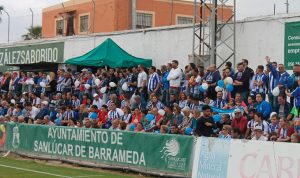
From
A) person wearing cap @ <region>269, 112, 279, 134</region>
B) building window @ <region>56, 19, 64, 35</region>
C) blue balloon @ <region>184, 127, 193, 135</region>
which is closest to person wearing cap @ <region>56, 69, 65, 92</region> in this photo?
blue balloon @ <region>184, 127, 193, 135</region>

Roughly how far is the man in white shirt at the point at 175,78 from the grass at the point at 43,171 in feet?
13.5

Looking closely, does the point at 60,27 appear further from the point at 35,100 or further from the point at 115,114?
the point at 115,114

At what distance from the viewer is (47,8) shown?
44.4 metres

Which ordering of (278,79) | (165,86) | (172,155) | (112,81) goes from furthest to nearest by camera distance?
(112,81)
(165,86)
(278,79)
(172,155)

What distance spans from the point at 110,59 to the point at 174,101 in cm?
591

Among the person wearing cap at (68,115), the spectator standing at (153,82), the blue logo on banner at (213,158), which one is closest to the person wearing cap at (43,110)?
the person wearing cap at (68,115)

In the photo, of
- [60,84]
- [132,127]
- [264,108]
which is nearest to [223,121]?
[264,108]

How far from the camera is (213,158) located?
14.5 meters

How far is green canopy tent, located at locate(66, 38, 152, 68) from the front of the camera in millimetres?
25812

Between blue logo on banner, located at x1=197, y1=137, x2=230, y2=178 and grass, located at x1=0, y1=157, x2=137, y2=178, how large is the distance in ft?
9.92

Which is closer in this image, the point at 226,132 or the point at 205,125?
the point at 226,132

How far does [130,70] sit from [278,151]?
42.8ft

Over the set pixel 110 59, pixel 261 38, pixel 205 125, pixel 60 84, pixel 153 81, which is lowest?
pixel 205 125

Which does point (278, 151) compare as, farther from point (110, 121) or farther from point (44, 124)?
point (44, 124)
